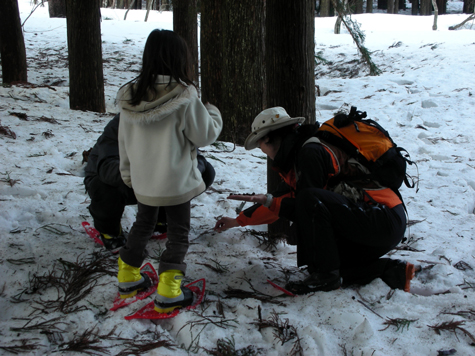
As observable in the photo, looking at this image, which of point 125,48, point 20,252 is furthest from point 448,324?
point 125,48

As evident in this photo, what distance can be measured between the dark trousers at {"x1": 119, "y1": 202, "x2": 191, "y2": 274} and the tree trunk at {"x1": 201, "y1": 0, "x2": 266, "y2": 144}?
11.3ft

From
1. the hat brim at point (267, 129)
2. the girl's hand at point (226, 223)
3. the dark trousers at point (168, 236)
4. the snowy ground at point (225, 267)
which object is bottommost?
the snowy ground at point (225, 267)

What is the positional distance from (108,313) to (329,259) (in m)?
1.36

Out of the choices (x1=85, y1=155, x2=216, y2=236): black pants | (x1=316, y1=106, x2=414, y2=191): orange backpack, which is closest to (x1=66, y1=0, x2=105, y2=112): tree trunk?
(x1=85, y1=155, x2=216, y2=236): black pants

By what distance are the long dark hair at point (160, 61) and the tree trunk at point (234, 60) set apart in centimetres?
340

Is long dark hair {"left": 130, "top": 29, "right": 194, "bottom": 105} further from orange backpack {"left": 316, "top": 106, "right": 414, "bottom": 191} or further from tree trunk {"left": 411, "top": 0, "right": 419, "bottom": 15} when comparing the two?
tree trunk {"left": 411, "top": 0, "right": 419, "bottom": 15}

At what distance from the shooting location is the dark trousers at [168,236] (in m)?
2.31

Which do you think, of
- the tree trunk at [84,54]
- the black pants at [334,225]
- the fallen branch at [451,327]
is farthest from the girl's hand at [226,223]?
the tree trunk at [84,54]

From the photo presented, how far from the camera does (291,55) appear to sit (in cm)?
299

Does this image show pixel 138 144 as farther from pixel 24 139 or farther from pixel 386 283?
pixel 24 139

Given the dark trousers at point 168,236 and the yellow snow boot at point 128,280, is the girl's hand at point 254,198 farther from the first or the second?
the yellow snow boot at point 128,280

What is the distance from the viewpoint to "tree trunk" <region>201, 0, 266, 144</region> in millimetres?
5359

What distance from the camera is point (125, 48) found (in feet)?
45.3

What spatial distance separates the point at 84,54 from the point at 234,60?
2.87m
